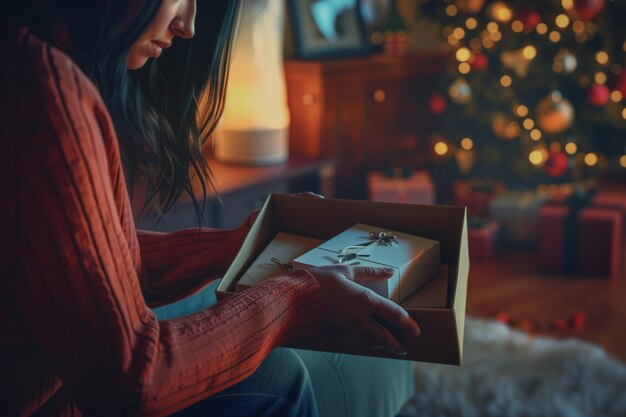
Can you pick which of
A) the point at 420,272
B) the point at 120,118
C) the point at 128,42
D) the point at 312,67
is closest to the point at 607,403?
the point at 420,272

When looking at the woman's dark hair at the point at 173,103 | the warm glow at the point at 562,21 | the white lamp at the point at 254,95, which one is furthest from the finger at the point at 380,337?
the warm glow at the point at 562,21

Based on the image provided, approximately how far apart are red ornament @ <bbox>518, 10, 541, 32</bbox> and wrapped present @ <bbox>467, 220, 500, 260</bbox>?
87 centimetres

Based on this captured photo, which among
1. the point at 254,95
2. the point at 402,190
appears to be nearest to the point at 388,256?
the point at 254,95

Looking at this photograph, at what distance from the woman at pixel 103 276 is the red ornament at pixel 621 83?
104 inches

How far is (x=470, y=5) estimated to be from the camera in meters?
3.37

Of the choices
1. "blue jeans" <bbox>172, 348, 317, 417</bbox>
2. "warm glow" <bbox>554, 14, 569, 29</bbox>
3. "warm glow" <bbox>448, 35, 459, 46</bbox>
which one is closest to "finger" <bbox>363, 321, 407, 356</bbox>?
"blue jeans" <bbox>172, 348, 317, 417</bbox>

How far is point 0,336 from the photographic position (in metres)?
0.76

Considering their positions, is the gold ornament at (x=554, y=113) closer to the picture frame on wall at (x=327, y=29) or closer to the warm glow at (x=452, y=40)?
the warm glow at (x=452, y=40)

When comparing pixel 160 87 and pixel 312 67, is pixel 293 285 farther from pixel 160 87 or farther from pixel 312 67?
pixel 312 67

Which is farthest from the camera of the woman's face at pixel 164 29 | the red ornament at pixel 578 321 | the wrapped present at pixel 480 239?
the wrapped present at pixel 480 239

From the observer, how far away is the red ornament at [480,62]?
3.31 m

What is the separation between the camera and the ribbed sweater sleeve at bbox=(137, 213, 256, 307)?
43.4 inches

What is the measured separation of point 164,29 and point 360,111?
2.41m

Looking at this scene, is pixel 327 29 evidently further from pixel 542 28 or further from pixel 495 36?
pixel 542 28
